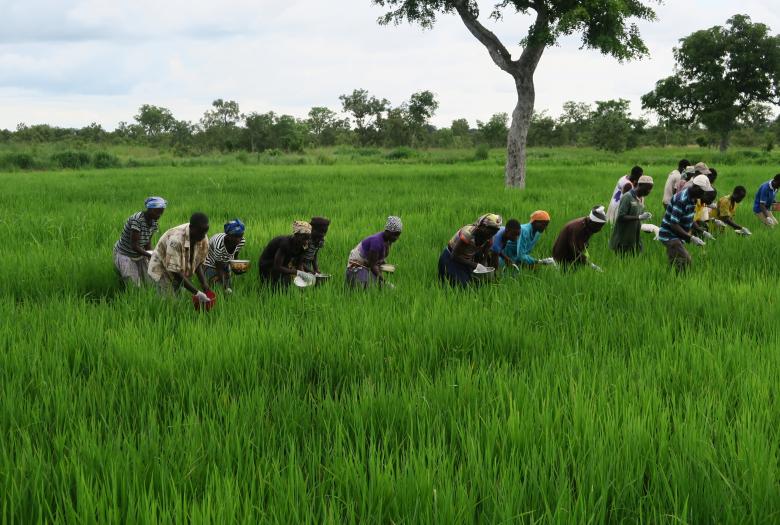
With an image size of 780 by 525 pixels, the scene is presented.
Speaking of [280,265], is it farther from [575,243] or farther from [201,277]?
[575,243]

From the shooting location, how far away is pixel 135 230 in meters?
5.09

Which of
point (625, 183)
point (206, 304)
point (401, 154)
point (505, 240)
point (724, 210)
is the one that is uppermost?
point (401, 154)

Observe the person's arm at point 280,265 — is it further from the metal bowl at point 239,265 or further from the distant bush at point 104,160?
the distant bush at point 104,160

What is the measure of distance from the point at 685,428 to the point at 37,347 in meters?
3.38

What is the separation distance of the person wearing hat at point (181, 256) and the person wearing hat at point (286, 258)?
2.00 ft

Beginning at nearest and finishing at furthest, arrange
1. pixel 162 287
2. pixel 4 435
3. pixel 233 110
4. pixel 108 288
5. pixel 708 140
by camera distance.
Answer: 1. pixel 4 435
2. pixel 162 287
3. pixel 108 288
4. pixel 708 140
5. pixel 233 110

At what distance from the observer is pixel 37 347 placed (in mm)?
3207

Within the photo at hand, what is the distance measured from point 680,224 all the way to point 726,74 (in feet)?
125

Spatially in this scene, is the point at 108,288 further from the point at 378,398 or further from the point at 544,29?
the point at 544,29

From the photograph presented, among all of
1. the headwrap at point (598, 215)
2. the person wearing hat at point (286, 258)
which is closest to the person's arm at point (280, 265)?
the person wearing hat at point (286, 258)

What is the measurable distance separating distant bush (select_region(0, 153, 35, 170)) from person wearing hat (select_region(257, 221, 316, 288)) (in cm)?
2441

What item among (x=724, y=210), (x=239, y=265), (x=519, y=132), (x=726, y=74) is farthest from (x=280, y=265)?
(x=726, y=74)

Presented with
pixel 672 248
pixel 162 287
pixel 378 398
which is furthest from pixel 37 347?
pixel 672 248

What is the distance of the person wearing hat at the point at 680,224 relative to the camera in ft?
19.4
